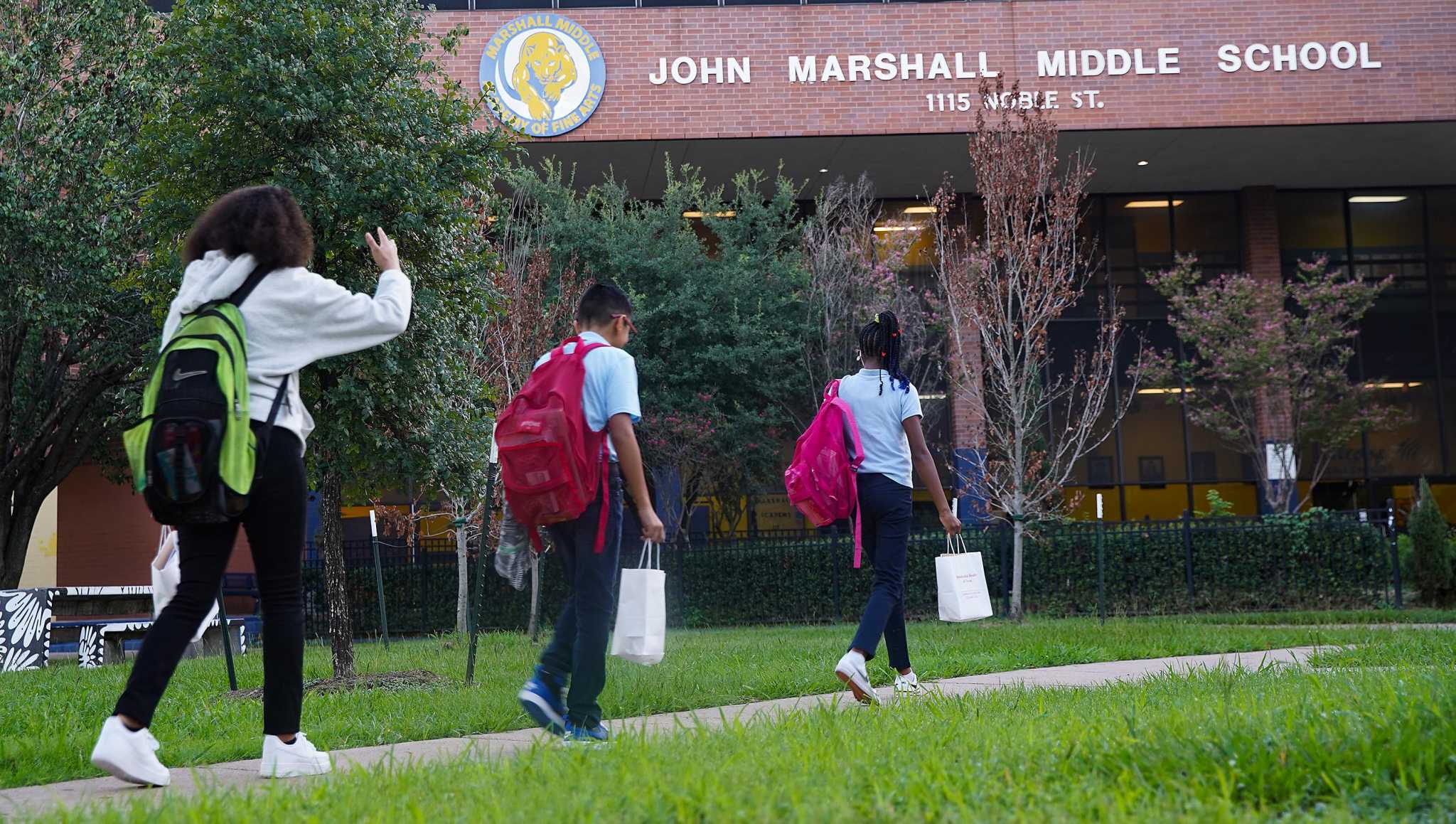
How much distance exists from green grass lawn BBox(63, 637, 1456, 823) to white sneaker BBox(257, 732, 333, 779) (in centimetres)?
20

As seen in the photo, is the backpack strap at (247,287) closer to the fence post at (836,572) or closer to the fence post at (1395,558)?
the fence post at (836,572)

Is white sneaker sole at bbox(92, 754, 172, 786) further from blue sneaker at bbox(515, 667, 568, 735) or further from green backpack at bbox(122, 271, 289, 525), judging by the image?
blue sneaker at bbox(515, 667, 568, 735)

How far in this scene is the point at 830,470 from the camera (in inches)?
245

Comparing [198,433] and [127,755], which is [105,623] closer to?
[127,755]

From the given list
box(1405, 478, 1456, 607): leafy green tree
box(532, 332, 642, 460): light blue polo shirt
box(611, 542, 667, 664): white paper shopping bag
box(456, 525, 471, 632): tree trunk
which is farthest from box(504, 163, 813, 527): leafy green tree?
box(611, 542, 667, 664): white paper shopping bag

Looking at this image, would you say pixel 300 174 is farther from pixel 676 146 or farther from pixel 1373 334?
pixel 1373 334

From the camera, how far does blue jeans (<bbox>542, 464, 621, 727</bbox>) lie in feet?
15.0

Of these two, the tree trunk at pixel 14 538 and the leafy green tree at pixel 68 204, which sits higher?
the leafy green tree at pixel 68 204

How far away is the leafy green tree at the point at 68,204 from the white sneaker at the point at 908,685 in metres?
9.78

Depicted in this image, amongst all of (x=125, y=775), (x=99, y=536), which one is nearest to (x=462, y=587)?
(x=99, y=536)

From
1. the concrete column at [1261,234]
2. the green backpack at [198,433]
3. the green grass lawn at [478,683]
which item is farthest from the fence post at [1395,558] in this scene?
the green backpack at [198,433]

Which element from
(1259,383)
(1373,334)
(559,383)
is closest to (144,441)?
(559,383)

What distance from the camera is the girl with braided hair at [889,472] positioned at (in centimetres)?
618

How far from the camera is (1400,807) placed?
299 cm
